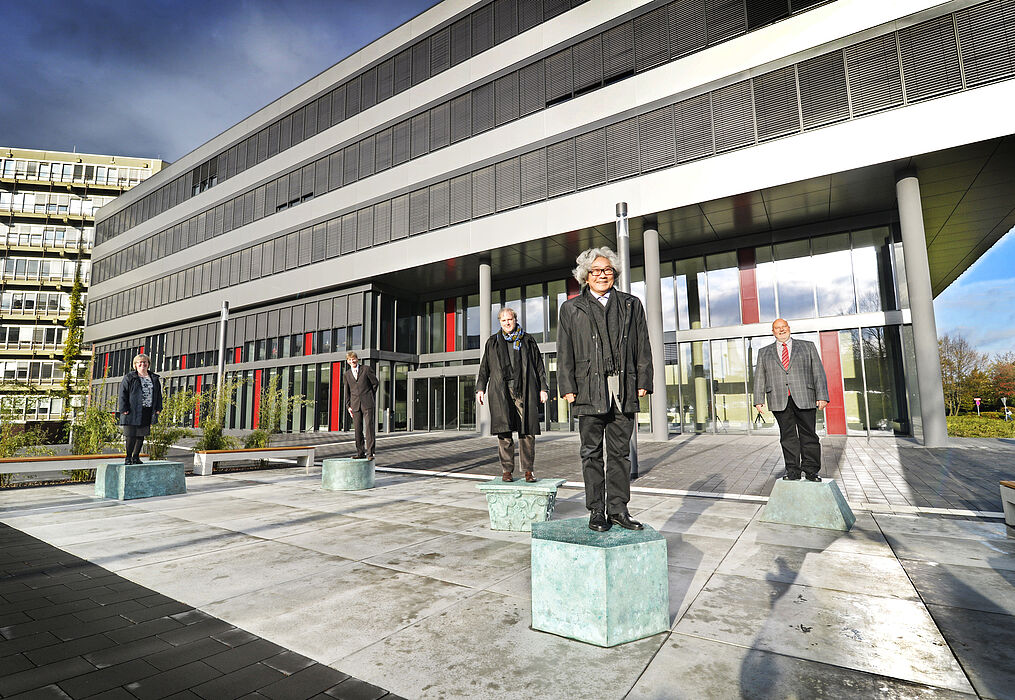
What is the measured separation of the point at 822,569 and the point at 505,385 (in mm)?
3365

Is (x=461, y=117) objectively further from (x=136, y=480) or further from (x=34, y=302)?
(x=34, y=302)

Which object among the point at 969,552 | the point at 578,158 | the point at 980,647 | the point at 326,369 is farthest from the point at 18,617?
the point at 326,369

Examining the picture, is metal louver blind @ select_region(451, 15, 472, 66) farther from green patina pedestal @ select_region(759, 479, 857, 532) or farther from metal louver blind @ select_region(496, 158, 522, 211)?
green patina pedestal @ select_region(759, 479, 857, 532)

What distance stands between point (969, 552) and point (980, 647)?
2.33m

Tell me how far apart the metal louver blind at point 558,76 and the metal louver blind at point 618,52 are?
1.46 meters

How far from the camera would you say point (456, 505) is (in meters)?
6.93

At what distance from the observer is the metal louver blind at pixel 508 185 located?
20.0 meters

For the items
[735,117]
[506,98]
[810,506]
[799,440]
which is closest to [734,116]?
[735,117]

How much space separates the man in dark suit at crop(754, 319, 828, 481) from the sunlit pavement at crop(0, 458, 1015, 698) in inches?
32.0

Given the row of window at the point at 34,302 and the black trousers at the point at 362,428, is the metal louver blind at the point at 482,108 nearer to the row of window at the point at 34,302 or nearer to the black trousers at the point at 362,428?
the black trousers at the point at 362,428

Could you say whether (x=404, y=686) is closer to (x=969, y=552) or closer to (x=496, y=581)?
(x=496, y=581)

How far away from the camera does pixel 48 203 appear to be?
50312 millimetres

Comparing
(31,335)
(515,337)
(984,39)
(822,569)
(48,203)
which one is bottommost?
(822,569)

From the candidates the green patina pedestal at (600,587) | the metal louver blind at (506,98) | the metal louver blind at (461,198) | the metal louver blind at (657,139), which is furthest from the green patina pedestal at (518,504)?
the metal louver blind at (506,98)
